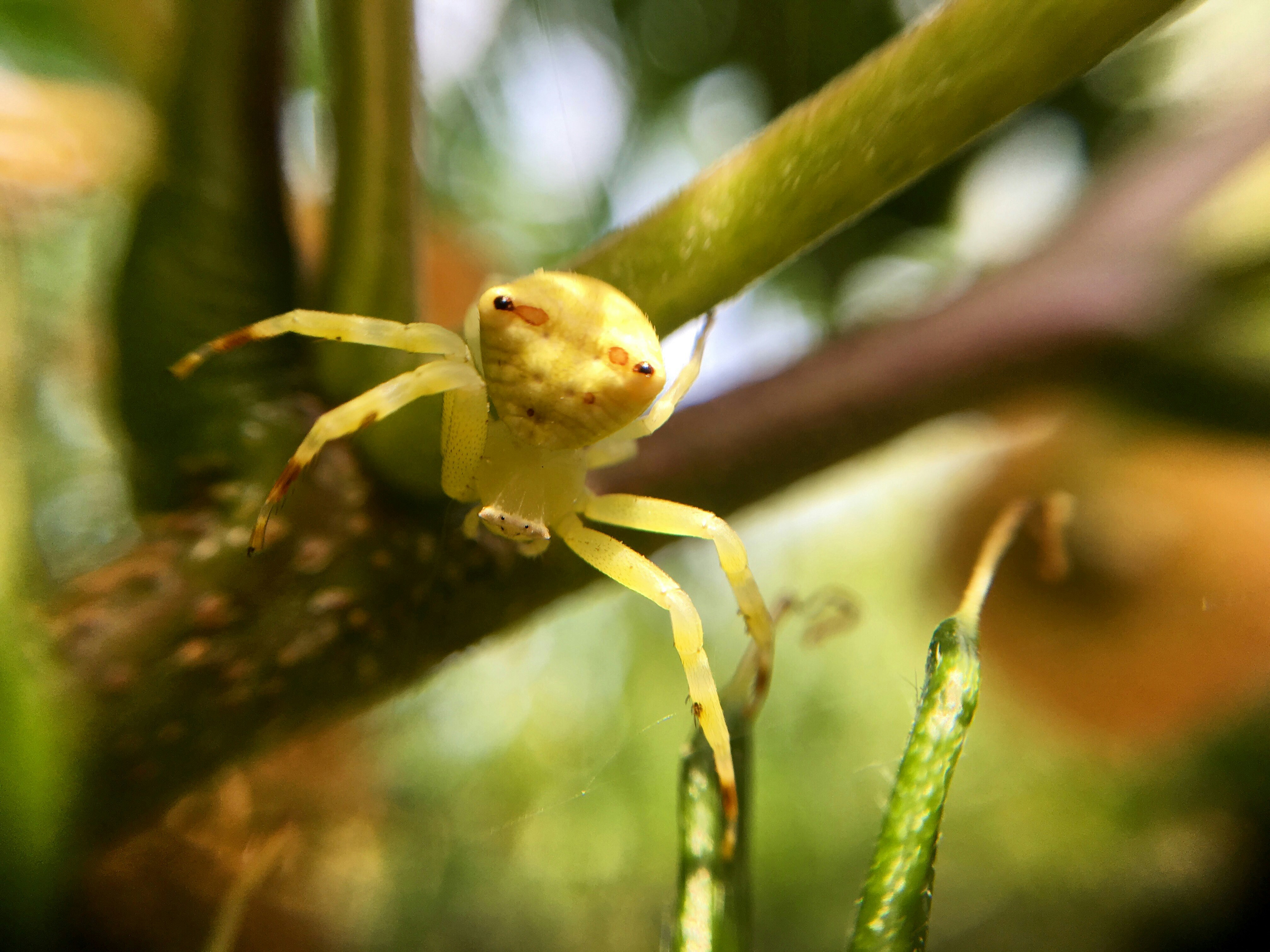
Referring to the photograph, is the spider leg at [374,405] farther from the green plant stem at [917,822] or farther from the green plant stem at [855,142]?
the green plant stem at [917,822]

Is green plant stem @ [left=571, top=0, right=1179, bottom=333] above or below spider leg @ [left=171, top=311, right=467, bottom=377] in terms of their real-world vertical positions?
below

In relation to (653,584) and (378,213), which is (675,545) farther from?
(378,213)

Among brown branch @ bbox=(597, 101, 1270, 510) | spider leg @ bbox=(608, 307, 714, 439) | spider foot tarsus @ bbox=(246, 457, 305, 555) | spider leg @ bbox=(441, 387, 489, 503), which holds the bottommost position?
spider foot tarsus @ bbox=(246, 457, 305, 555)

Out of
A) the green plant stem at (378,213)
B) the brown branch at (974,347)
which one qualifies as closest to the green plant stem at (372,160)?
the green plant stem at (378,213)

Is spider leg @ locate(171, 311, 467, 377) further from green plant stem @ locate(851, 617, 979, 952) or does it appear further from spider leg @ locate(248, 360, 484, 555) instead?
green plant stem @ locate(851, 617, 979, 952)

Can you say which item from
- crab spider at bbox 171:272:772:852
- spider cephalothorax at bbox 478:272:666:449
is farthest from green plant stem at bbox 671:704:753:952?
spider cephalothorax at bbox 478:272:666:449

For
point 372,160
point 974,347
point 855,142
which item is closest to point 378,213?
point 372,160

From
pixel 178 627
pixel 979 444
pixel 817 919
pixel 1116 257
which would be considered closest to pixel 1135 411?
pixel 1116 257
